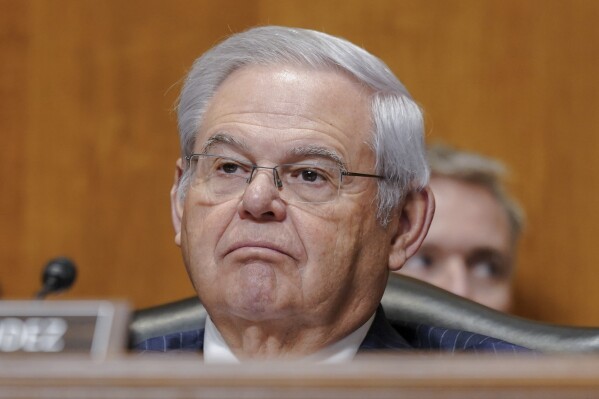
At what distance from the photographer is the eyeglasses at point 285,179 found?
1638mm

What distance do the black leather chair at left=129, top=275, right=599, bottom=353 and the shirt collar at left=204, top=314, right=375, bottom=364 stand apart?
0.12 meters

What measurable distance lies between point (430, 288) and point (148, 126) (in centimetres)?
145

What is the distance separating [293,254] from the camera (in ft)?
5.21

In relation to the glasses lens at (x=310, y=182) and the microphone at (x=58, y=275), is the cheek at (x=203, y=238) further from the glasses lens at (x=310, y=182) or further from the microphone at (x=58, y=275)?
the microphone at (x=58, y=275)

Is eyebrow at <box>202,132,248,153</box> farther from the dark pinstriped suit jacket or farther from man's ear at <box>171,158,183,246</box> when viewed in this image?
the dark pinstriped suit jacket

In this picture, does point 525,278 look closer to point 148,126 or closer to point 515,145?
point 515,145

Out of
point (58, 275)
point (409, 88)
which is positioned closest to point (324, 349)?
point (58, 275)

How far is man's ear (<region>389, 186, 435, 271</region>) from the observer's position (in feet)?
5.84

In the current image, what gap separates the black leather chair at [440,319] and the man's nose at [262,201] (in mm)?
300

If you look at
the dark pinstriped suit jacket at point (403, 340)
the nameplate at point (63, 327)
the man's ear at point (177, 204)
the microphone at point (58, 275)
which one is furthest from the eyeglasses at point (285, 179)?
the nameplate at point (63, 327)

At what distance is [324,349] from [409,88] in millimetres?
1550

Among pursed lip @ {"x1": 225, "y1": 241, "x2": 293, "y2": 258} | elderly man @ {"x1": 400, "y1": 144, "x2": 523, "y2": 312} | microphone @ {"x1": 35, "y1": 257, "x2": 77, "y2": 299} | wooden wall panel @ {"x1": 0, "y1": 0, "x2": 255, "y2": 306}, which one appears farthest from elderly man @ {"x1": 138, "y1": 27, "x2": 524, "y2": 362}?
wooden wall panel @ {"x1": 0, "y1": 0, "x2": 255, "y2": 306}

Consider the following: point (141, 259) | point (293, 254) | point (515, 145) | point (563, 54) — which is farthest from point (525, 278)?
point (293, 254)

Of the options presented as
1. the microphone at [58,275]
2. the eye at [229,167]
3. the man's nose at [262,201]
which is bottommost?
the microphone at [58,275]
